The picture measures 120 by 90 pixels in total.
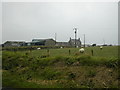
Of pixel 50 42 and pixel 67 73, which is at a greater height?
pixel 50 42

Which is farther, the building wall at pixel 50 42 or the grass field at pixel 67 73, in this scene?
the building wall at pixel 50 42

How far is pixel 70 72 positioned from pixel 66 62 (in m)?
2.70

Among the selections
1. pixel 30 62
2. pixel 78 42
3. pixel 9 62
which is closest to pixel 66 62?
pixel 30 62

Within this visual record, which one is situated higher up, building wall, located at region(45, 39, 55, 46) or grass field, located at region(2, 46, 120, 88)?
building wall, located at region(45, 39, 55, 46)

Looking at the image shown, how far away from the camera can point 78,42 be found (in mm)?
123812

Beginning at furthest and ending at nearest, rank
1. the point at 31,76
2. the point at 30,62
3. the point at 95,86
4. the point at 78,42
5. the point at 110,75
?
the point at 78,42, the point at 30,62, the point at 31,76, the point at 110,75, the point at 95,86

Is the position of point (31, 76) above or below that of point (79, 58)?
below

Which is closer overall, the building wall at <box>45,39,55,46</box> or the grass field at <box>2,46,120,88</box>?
the grass field at <box>2,46,120,88</box>

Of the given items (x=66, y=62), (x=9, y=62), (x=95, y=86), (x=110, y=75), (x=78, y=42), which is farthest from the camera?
(x=78, y=42)

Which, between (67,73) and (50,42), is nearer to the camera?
(67,73)

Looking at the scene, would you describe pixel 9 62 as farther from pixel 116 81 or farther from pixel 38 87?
pixel 116 81

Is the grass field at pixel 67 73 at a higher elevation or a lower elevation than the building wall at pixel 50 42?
lower

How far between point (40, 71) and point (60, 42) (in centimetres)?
10991

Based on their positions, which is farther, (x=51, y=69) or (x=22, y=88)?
(x=51, y=69)
